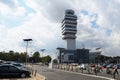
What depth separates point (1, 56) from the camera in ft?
561

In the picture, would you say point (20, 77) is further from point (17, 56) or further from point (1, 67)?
point (17, 56)

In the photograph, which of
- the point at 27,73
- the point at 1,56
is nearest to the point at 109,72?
the point at 27,73

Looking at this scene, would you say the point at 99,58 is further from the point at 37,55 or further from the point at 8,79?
the point at 8,79

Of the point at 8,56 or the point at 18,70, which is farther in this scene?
the point at 8,56

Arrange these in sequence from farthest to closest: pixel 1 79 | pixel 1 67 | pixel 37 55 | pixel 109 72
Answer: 1. pixel 37 55
2. pixel 109 72
3. pixel 1 67
4. pixel 1 79

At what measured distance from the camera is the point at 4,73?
35406mm

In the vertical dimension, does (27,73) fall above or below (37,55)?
below

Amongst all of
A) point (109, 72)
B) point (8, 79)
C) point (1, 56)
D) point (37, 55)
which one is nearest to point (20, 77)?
point (8, 79)

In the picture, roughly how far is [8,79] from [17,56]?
152 m

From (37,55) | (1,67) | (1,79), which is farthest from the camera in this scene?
(37,55)

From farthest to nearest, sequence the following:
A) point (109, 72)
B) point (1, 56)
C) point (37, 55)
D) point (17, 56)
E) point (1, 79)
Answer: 1. point (37, 55)
2. point (17, 56)
3. point (1, 56)
4. point (109, 72)
5. point (1, 79)

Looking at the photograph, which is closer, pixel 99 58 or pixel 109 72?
pixel 109 72

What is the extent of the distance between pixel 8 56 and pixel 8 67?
143606mm

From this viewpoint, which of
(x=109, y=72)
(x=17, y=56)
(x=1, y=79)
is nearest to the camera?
(x=1, y=79)
